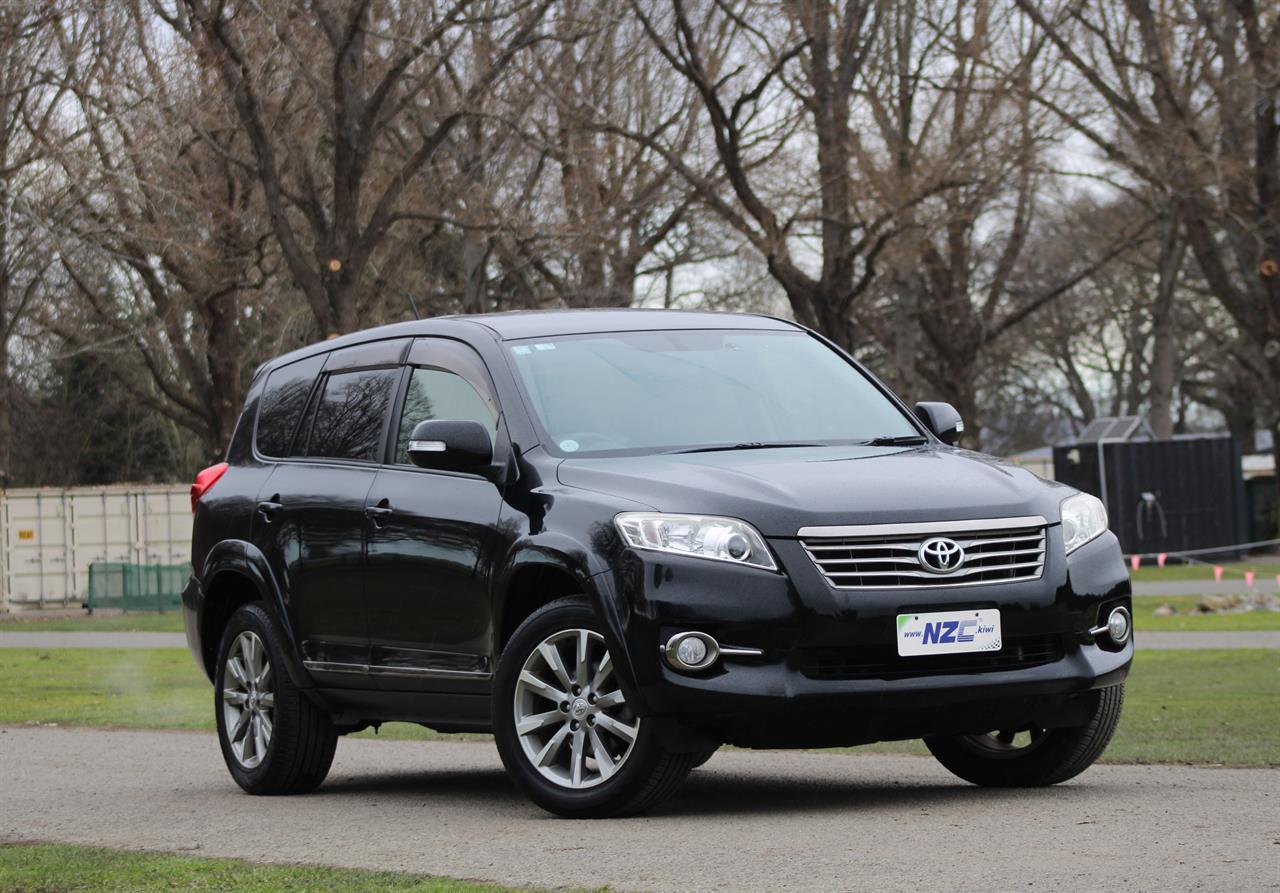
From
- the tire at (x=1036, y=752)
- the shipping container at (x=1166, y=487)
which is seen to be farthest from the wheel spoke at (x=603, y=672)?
the shipping container at (x=1166, y=487)

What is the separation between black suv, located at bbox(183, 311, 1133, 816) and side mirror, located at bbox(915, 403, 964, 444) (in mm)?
16

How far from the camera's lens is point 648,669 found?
24.0 feet

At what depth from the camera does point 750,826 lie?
24.1ft

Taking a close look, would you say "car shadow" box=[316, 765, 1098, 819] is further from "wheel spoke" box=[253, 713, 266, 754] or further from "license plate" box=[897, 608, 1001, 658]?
"license plate" box=[897, 608, 1001, 658]

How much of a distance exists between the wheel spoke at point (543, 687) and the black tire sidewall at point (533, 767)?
4 centimetres

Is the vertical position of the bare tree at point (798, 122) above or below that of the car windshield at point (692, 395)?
above

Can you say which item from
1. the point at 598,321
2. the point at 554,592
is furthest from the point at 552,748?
the point at 598,321

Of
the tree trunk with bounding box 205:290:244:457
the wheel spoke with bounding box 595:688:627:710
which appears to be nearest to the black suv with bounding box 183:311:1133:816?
the wheel spoke with bounding box 595:688:627:710

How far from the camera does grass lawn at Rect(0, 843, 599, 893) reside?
622 centimetres

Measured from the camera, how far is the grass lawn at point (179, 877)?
6223mm

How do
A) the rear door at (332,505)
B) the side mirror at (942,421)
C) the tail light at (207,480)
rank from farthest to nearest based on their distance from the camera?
the tail light at (207,480), the rear door at (332,505), the side mirror at (942,421)

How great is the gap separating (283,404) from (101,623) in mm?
25329

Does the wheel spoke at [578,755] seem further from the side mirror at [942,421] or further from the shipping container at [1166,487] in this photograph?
the shipping container at [1166,487]

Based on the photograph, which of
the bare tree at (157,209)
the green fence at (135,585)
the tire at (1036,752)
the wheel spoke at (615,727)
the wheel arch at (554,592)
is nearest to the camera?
the wheel arch at (554,592)
